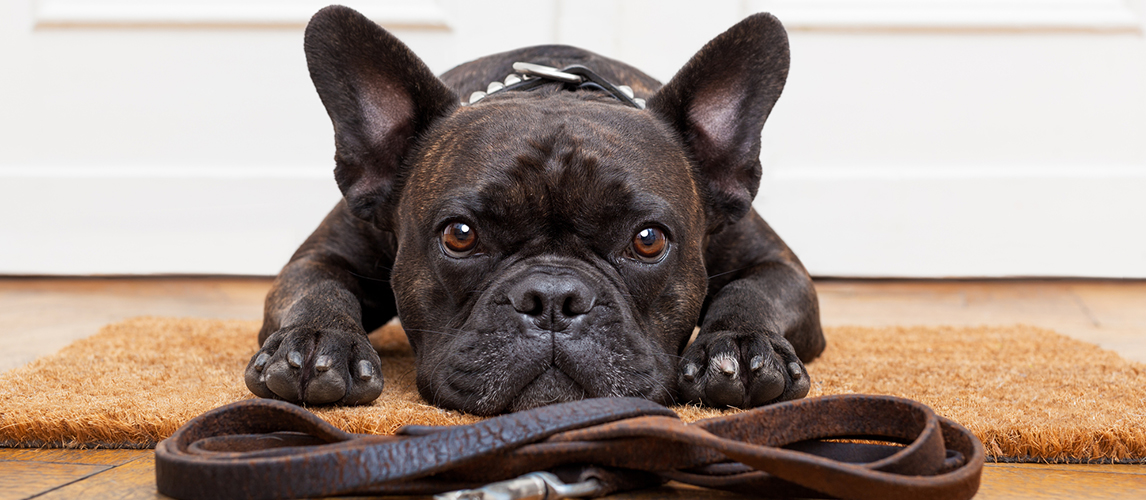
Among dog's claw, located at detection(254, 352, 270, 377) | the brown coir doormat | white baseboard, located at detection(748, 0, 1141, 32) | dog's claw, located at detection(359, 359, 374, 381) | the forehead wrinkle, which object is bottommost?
the brown coir doormat

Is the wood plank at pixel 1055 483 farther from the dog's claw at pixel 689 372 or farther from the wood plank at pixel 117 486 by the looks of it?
the wood plank at pixel 117 486

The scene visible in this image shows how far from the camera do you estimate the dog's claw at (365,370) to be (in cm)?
184

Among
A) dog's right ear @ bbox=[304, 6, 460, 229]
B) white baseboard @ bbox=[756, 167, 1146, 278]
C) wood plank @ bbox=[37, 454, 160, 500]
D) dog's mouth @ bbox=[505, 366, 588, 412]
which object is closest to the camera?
wood plank @ bbox=[37, 454, 160, 500]

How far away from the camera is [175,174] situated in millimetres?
4516

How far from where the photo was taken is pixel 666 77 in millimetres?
4445

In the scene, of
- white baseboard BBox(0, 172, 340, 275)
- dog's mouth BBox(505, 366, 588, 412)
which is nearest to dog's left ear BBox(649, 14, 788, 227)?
dog's mouth BBox(505, 366, 588, 412)

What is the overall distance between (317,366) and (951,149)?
3669 millimetres

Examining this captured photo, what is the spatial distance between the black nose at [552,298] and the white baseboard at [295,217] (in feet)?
9.66

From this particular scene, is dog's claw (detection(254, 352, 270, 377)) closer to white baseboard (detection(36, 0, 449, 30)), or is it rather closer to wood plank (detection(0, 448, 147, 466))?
wood plank (detection(0, 448, 147, 466))

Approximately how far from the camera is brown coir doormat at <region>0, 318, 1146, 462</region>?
1.63 meters

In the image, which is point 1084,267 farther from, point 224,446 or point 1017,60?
point 224,446

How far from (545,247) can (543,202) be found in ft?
0.33

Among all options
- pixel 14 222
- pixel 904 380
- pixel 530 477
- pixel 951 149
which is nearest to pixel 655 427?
pixel 530 477

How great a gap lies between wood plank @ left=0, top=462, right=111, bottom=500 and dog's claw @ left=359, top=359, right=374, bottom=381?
493mm
